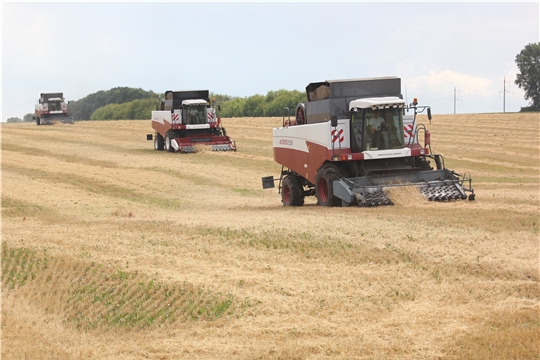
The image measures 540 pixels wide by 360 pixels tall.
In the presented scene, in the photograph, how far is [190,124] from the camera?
35.0 meters

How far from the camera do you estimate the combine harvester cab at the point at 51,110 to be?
58.2 m

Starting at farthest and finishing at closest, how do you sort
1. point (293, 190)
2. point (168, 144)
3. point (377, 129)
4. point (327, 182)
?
point (168, 144) < point (293, 190) < point (377, 129) < point (327, 182)

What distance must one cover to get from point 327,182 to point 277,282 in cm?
720

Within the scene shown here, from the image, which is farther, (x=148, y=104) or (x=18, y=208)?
(x=148, y=104)

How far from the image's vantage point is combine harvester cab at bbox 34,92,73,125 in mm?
58156

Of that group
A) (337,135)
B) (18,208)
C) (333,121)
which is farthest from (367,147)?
(18,208)

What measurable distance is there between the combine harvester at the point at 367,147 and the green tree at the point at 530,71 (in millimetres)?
67690

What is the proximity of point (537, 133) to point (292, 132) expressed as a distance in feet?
85.2

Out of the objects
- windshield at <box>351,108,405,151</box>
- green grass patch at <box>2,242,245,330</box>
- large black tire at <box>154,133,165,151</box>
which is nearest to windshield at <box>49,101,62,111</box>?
large black tire at <box>154,133,165,151</box>

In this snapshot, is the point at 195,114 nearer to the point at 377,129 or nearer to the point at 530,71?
the point at 377,129

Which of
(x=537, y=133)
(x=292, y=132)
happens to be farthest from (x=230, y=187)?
(x=537, y=133)

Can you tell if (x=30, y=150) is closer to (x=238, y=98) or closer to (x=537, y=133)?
(x=537, y=133)

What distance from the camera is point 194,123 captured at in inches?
1380

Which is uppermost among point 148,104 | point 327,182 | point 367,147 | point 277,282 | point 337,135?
point 148,104
